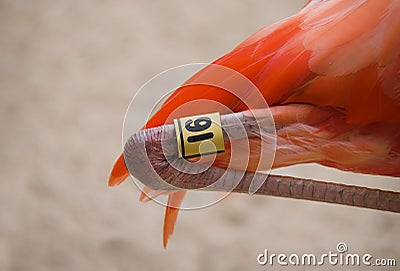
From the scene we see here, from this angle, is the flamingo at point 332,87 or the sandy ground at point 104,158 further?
the sandy ground at point 104,158

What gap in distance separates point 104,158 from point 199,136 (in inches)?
23.3

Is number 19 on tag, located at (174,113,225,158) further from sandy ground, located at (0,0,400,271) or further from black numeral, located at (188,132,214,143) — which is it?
sandy ground, located at (0,0,400,271)

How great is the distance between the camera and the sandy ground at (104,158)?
4.20 feet

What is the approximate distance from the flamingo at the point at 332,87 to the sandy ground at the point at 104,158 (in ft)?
1.19

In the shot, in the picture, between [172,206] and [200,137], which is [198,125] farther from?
[172,206]

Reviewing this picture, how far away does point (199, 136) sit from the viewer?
800 millimetres

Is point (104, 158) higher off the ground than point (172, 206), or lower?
higher
